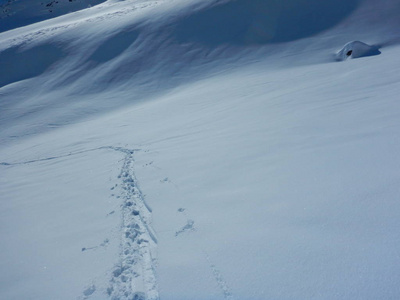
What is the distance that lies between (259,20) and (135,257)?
619 inches

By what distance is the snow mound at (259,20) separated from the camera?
48.1 feet

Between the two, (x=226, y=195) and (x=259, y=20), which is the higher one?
(x=259, y=20)

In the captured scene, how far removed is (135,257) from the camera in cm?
268

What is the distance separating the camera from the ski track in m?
2.31

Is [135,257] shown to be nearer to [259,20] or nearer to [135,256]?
[135,256]

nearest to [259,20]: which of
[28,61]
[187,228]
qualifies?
[28,61]

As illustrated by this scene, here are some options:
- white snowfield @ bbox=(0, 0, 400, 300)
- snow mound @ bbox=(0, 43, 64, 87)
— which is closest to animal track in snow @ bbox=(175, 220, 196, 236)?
white snowfield @ bbox=(0, 0, 400, 300)

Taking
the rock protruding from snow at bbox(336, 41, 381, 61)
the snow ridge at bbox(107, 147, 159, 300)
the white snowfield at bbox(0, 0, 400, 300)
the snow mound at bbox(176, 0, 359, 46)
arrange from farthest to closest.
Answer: the snow mound at bbox(176, 0, 359, 46) < the rock protruding from snow at bbox(336, 41, 381, 61) < the snow ridge at bbox(107, 147, 159, 300) < the white snowfield at bbox(0, 0, 400, 300)

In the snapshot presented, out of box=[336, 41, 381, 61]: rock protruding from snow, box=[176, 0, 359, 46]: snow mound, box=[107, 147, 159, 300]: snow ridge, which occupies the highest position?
box=[176, 0, 359, 46]: snow mound

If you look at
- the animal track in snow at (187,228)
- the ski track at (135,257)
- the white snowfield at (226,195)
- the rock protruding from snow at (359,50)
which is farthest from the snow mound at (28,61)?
the animal track in snow at (187,228)

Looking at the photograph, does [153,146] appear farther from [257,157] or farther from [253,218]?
[253,218]

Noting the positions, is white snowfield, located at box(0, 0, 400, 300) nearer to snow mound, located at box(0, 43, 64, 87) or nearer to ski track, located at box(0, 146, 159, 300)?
ski track, located at box(0, 146, 159, 300)

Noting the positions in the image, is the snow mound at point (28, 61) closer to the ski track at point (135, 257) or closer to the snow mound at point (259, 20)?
the snow mound at point (259, 20)

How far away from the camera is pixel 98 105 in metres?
13.4
